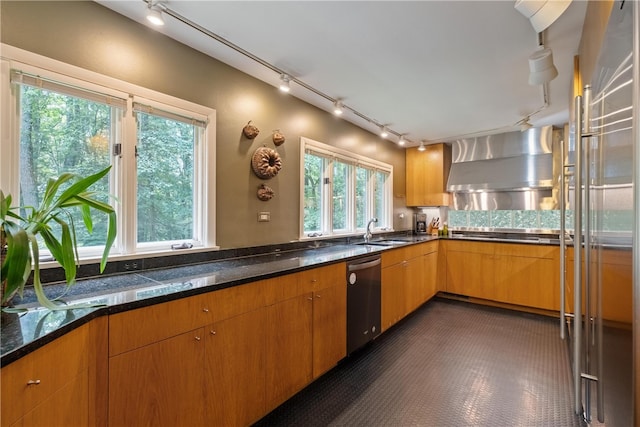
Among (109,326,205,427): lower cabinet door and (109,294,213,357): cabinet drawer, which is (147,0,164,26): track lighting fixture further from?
(109,326,205,427): lower cabinet door

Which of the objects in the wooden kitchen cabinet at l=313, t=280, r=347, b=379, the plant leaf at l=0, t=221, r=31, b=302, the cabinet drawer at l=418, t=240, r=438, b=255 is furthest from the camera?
the cabinet drawer at l=418, t=240, r=438, b=255

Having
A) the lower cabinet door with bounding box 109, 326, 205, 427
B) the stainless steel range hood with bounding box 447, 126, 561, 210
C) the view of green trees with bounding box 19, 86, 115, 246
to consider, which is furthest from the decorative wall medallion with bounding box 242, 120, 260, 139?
the stainless steel range hood with bounding box 447, 126, 561, 210

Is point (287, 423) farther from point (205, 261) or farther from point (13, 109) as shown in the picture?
point (13, 109)

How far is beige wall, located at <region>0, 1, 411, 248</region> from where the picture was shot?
148cm

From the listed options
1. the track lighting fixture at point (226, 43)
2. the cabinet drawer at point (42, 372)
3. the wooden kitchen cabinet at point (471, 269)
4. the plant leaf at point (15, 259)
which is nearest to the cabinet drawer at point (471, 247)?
the wooden kitchen cabinet at point (471, 269)

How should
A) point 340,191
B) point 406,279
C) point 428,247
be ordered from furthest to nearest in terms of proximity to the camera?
1. point 428,247
2. point 340,191
3. point 406,279

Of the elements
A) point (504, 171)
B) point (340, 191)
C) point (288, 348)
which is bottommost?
point (288, 348)

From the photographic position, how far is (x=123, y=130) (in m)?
1.74

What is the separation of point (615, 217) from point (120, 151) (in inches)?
89.9

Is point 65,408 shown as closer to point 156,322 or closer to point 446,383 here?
point 156,322

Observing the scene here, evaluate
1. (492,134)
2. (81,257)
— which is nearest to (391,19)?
(81,257)

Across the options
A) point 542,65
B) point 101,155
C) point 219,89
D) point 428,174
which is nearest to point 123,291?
point 101,155

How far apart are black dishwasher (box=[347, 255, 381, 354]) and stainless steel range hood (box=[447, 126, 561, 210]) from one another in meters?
2.71

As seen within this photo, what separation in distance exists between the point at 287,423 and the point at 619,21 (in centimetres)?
235
